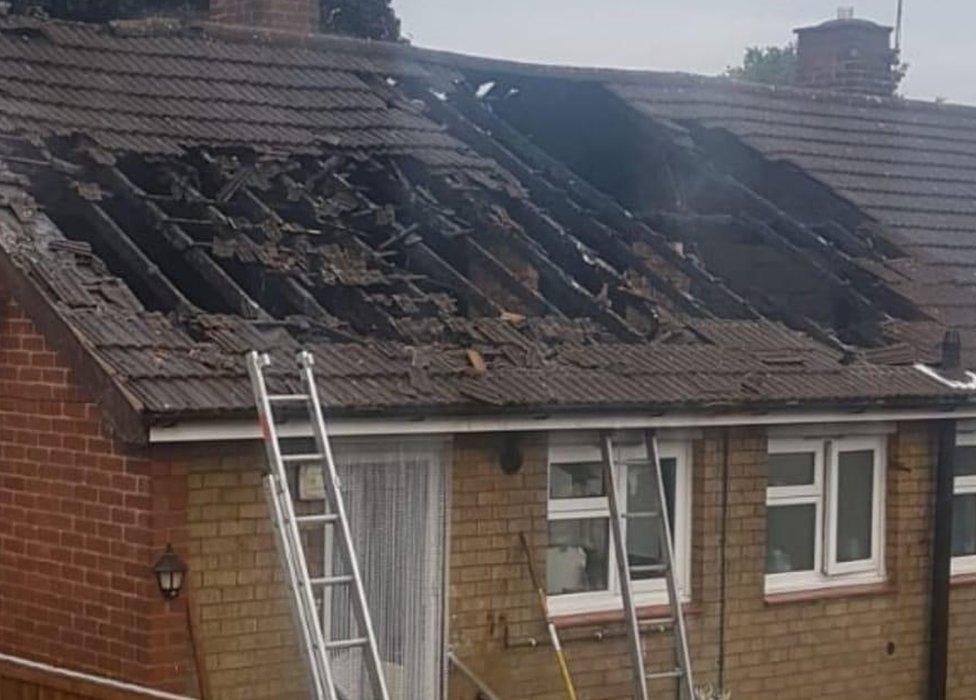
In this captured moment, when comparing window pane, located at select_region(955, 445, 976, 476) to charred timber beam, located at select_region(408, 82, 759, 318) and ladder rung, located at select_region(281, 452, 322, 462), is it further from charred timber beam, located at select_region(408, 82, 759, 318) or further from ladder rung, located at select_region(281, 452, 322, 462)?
ladder rung, located at select_region(281, 452, 322, 462)

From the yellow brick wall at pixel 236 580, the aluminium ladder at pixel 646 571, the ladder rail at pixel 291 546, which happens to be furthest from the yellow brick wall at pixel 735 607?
the ladder rail at pixel 291 546

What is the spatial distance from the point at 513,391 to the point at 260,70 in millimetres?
4442

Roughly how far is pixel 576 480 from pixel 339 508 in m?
2.58

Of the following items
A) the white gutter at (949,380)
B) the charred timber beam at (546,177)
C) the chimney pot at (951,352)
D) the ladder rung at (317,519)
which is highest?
the charred timber beam at (546,177)

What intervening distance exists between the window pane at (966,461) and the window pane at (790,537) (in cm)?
150

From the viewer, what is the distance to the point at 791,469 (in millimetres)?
12086

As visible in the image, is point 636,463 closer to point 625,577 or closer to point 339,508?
point 625,577

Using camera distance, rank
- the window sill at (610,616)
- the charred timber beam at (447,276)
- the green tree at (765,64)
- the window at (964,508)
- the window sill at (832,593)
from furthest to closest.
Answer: the green tree at (765,64) → the window at (964,508) → the window sill at (832,593) → the charred timber beam at (447,276) → the window sill at (610,616)

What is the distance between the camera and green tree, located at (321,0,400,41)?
29.4 m

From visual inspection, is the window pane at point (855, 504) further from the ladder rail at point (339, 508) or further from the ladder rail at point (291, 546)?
the ladder rail at point (291, 546)

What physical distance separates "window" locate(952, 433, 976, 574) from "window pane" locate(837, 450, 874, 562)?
87 cm

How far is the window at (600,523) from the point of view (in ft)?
35.7

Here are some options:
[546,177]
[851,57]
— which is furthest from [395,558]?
[851,57]

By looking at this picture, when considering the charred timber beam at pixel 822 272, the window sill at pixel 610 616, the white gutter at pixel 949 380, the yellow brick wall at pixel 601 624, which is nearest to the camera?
the yellow brick wall at pixel 601 624
